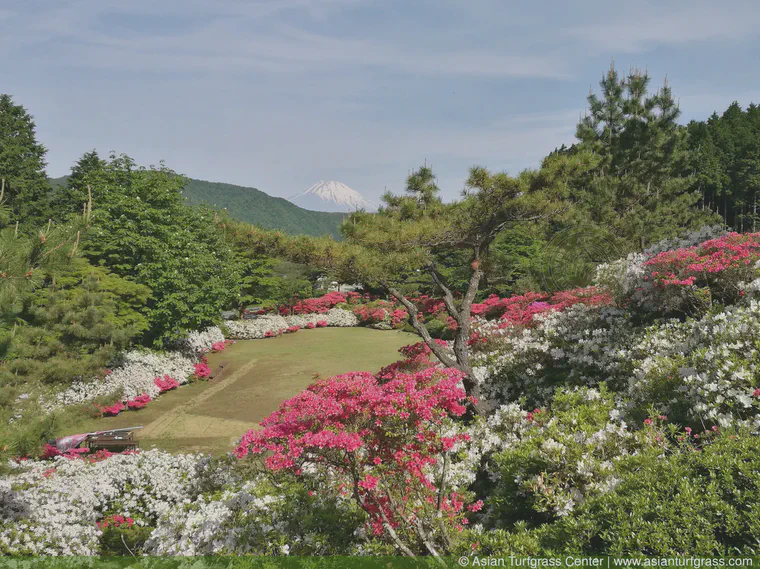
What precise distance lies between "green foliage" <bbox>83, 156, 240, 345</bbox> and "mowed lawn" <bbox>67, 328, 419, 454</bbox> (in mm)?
2162

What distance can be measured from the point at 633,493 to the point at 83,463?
310 inches

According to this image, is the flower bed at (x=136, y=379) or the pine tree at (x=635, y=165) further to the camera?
the pine tree at (x=635, y=165)

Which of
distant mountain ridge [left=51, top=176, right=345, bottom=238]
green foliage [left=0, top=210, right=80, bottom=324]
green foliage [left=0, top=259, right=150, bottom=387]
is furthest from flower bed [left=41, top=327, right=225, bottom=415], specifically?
distant mountain ridge [left=51, top=176, right=345, bottom=238]

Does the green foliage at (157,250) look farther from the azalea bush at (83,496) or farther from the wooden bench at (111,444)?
the azalea bush at (83,496)

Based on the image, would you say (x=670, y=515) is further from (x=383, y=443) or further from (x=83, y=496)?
(x=83, y=496)

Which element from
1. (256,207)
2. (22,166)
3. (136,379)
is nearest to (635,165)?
(136,379)

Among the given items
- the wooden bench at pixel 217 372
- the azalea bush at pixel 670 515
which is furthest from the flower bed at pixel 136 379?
the azalea bush at pixel 670 515

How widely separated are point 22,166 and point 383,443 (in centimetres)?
2922

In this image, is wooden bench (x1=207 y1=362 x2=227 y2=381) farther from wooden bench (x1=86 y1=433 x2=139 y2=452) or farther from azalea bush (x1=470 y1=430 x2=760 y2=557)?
azalea bush (x1=470 y1=430 x2=760 y2=557)

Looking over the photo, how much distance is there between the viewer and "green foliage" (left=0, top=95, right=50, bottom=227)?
22797mm

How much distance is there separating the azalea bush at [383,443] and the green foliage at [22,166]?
24.5 m

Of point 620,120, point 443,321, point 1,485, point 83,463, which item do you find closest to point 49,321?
point 83,463

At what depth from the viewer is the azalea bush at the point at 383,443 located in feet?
13.5

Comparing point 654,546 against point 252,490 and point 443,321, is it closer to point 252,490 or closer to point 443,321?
point 252,490
